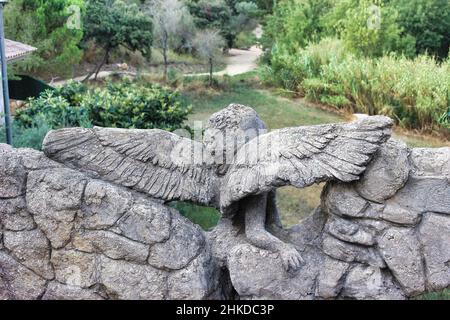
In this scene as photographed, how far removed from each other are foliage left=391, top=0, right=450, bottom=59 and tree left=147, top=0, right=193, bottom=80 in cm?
542

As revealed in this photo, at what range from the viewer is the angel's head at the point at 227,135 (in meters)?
3.19

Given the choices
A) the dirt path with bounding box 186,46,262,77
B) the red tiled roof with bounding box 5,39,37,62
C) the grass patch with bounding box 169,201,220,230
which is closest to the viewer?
the grass patch with bounding box 169,201,220,230

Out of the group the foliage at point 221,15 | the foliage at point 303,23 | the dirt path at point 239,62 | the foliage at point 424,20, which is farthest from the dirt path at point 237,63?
the foliage at point 424,20

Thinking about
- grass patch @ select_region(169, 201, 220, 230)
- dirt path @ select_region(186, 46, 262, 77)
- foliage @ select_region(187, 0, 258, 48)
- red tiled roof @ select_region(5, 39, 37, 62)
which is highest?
red tiled roof @ select_region(5, 39, 37, 62)

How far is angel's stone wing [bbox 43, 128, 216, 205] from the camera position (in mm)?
3104

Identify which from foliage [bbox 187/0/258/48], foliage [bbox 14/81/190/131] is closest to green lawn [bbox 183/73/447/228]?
foliage [bbox 14/81/190/131]

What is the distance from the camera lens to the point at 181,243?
10.1 ft

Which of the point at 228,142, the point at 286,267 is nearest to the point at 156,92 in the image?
the point at 228,142

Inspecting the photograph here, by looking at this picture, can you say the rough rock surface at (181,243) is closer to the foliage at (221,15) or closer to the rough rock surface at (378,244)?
the rough rock surface at (378,244)

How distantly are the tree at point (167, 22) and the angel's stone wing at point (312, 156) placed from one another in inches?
381

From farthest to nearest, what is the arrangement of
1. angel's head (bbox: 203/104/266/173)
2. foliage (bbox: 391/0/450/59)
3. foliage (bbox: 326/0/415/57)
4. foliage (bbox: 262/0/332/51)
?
1. foliage (bbox: 262/0/332/51)
2. foliage (bbox: 391/0/450/59)
3. foliage (bbox: 326/0/415/57)
4. angel's head (bbox: 203/104/266/173)

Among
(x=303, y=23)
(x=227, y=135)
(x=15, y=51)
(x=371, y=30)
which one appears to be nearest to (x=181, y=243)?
(x=227, y=135)

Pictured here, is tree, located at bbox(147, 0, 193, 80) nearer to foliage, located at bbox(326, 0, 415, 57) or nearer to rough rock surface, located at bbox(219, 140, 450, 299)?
foliage, located at bbox(326, 0, 415, 57)

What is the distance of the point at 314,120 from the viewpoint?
978cm
